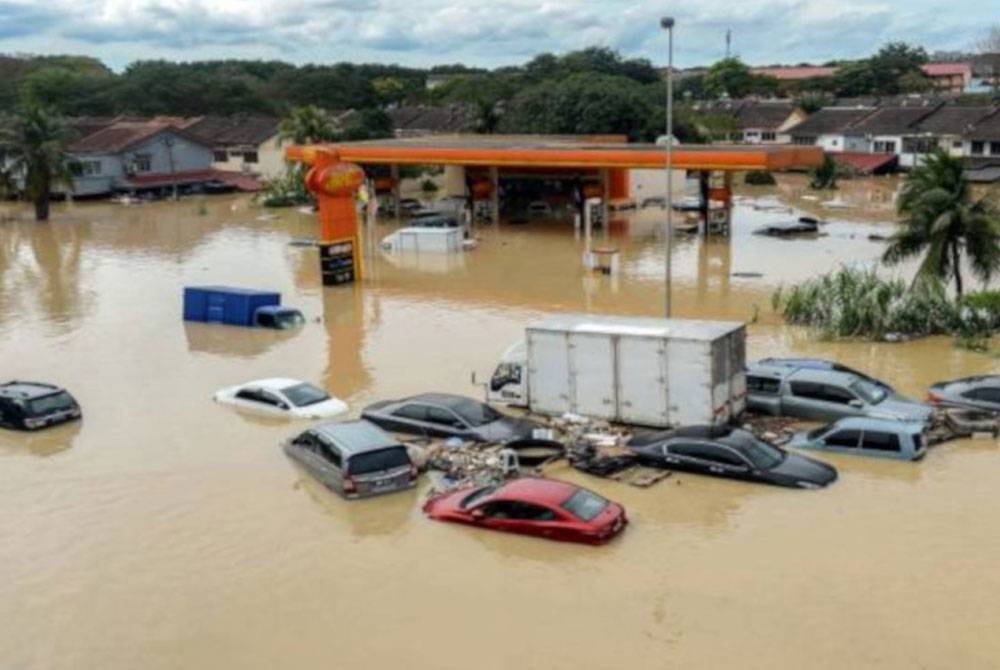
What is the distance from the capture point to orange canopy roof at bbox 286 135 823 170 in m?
47.0

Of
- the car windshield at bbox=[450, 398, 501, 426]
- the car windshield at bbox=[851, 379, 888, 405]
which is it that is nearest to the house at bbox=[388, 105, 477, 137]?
the car windshield at bbox=[450, 398, 501, 426]

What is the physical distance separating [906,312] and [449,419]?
14419 mm

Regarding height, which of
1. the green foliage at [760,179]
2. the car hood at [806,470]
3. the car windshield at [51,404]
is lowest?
the car hood at [806,470]

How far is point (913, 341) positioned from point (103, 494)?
20.6 m

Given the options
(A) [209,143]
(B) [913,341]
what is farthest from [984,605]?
(A) [209,143]

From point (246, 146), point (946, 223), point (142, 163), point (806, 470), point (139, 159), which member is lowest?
point (806, 470)

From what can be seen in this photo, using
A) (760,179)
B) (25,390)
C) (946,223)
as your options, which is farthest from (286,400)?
(760,179)

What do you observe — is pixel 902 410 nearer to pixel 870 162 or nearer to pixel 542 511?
pixel 542 511

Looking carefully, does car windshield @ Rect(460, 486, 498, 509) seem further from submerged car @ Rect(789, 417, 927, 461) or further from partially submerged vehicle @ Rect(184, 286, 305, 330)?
partially submerged vehicle @ Rect(184, 286, 305, 330)

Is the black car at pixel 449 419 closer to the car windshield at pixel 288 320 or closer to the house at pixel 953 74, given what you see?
the car windshield at pixel 288 320

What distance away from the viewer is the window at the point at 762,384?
Result: 23.6 metres

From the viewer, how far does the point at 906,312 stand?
30234 millimetres

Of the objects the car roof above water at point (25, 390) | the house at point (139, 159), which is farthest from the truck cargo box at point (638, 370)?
the house at point (139, 159)

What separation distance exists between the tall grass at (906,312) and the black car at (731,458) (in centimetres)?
1116
